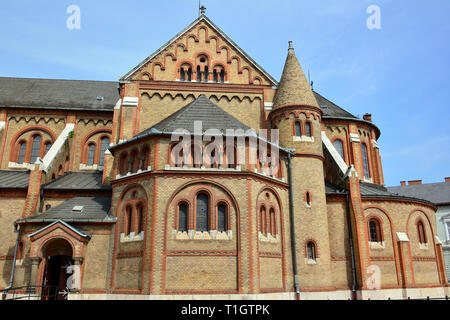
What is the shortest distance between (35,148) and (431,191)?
1820 inches

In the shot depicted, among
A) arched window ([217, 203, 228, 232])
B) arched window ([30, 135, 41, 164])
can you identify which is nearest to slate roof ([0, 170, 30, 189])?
arched window ([30, 135, 41, 164])

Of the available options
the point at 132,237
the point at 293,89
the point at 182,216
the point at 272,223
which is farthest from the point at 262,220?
the point at 293,89

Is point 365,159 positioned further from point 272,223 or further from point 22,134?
point 22,134


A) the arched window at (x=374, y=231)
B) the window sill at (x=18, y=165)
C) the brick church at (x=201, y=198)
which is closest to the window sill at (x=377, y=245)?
the brick church at (x=201, y=198)

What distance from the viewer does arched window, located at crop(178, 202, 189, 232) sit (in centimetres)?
1866

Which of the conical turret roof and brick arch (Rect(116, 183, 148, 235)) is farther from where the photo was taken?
the conical turret roof

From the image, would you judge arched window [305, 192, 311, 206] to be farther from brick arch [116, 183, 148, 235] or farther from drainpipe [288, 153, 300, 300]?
brick arch [116, 183, 148, 235]

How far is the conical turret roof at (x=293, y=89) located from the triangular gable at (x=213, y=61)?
116 cm

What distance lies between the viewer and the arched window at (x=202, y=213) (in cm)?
1875

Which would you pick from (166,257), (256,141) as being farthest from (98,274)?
(256,141)

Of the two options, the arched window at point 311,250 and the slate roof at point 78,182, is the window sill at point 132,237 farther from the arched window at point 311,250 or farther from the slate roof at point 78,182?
the arched window at point 311,250

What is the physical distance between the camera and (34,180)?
23047 millimetres

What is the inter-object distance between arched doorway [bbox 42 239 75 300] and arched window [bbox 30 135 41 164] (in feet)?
33.3
